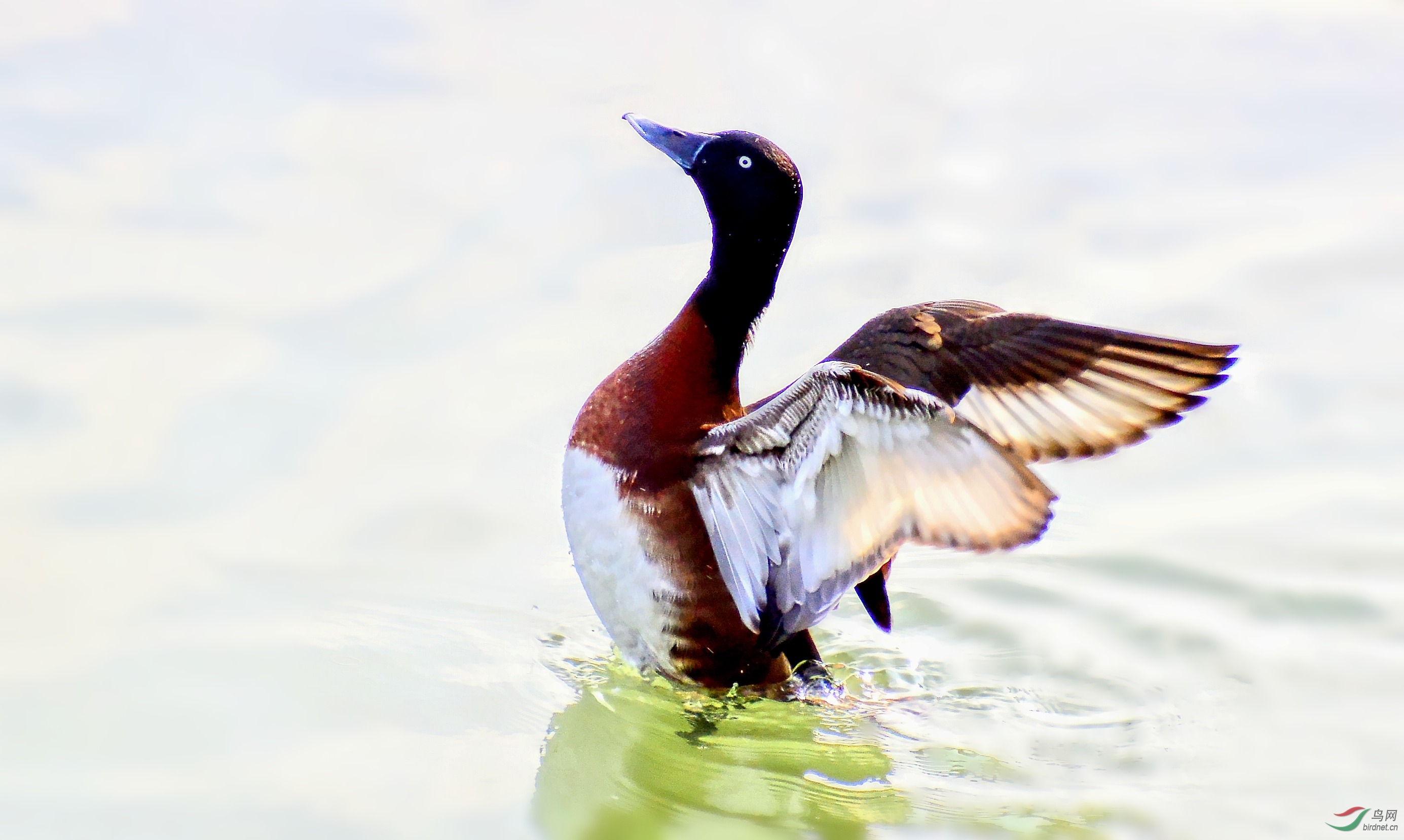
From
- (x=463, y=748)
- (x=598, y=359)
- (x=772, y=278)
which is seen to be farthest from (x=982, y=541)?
(x=598, y=359)

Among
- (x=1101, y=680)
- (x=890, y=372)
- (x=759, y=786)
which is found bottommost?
(x=759, y=786)

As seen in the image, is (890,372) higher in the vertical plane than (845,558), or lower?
higher

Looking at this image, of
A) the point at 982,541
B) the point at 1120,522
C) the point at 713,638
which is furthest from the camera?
the point at 1120,522

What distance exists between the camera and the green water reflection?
12.9ft

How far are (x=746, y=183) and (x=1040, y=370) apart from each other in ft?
3.47

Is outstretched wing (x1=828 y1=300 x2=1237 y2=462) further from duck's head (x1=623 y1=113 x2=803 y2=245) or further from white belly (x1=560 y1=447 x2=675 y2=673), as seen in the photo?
white belly (x1=560 y1=447 x2=675 y2=673)

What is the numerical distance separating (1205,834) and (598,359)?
3055 mm

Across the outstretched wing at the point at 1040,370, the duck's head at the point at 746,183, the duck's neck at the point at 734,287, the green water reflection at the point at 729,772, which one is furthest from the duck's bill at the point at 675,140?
the green water reflection at the point at 729,772

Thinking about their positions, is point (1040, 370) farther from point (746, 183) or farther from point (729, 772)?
point (729, 772)

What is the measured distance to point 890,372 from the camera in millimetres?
4652

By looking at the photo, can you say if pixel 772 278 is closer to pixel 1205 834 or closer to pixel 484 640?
pixel 484 640

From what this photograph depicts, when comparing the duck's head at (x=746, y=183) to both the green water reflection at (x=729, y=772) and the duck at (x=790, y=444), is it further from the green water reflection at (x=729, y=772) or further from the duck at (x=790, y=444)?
the green water reflection at (x=729, y=772)

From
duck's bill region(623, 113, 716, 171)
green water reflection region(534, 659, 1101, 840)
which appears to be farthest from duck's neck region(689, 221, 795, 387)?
green water reflection region(534, 659, 1101, 840)

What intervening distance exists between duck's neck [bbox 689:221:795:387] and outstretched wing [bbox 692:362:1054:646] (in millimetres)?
405
